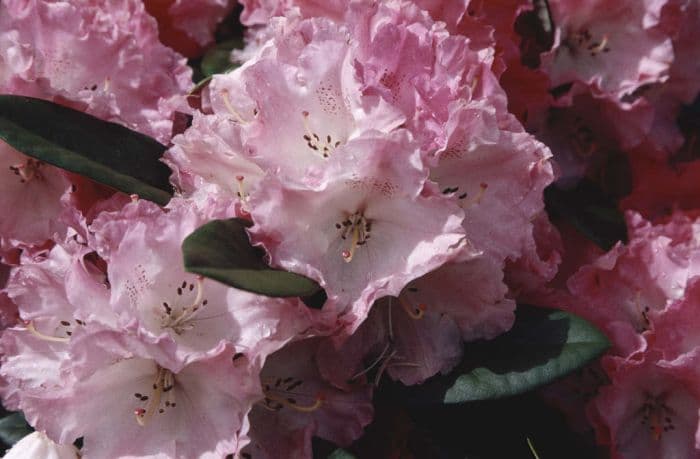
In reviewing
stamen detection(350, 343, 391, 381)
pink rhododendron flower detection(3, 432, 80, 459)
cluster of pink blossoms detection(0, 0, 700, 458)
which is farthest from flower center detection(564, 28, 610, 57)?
pink rhododendron flower detection(3, 432, 80, 459)

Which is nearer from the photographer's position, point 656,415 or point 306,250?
point 306,250

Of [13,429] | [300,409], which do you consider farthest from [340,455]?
[13,429]

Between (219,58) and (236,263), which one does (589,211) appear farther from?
(236,263)

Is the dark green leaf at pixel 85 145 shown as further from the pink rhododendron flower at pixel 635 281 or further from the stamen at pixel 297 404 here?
the pink rhododendron flower at pixel 635 281

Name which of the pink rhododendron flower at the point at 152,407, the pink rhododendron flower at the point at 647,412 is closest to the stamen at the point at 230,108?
the pink rhododendron flower at the point at 152,407

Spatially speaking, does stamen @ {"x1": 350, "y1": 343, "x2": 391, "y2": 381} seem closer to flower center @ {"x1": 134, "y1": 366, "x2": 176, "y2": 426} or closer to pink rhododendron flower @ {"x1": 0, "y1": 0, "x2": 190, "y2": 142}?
flower center @ {"x1": 134, "y1": 366, "x2": 176, "y2": 426}
